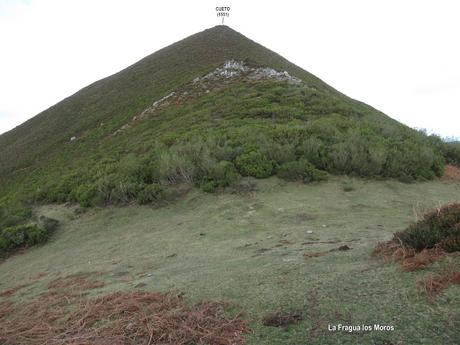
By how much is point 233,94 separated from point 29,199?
12896mm

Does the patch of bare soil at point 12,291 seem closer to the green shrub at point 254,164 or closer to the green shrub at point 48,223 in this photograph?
the green shrub at point 48,223

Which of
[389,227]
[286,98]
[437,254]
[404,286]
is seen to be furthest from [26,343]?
[286,98]

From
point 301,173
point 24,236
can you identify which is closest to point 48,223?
point 24,236

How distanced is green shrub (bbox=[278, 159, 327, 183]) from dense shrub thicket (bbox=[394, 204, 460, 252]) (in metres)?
7.11

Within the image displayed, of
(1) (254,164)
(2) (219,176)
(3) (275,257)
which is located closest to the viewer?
(3) (275,257)

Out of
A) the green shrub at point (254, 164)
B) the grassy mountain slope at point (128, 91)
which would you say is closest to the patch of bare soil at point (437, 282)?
the green shrub at point (254, 164)

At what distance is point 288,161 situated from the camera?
43.3 feet

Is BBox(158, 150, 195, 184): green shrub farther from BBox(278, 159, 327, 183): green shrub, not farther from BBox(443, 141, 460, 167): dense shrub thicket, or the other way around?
BBox(443, 141, 460, 167): dense shrub thicket

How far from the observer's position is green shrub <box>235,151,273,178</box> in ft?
41.5

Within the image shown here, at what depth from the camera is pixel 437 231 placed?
463 centimetres

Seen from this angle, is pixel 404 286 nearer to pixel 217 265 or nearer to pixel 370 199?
pixel 217 265

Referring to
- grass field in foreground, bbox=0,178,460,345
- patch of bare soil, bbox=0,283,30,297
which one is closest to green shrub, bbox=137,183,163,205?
grass field in foreground, bbox=0,178,460,345

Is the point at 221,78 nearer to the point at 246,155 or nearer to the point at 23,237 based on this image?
the point at 246,155

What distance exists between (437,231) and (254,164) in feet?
27.9
